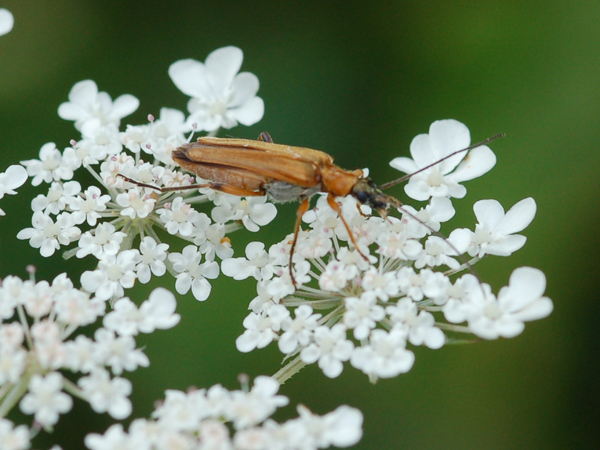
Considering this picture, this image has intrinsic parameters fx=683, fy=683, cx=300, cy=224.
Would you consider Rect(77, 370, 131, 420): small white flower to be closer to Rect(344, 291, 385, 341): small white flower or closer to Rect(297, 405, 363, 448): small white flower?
Rect(297, 405, 363, 448): small white flower

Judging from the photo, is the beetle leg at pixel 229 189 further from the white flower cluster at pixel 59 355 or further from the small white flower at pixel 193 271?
the white flower cluster at pixel 59 355

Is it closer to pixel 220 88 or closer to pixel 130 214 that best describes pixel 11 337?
pixel 130 214

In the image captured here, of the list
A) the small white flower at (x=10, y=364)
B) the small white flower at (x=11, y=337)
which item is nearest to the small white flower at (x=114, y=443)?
the small white flower at (x=10, y=364)

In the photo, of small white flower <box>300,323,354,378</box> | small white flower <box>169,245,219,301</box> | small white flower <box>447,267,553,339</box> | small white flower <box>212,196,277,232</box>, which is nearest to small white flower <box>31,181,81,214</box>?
small white flower <box>169,245,219,301</box>

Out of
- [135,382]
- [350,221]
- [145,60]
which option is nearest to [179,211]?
[350,221]

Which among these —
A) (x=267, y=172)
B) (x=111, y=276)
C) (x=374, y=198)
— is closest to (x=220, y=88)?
(x=267, y=172)

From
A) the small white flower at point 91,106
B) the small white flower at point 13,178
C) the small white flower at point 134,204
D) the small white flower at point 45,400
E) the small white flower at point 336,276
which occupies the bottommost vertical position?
the small white flower at point 45,400
